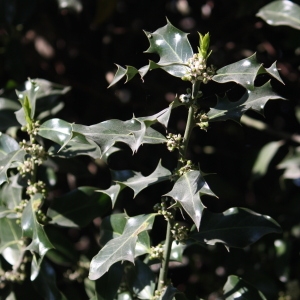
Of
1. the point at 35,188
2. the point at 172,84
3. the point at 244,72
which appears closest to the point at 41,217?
the point at 35,188

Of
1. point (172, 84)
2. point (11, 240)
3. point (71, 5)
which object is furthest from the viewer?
point (172, 84)

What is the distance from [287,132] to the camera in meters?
2.41

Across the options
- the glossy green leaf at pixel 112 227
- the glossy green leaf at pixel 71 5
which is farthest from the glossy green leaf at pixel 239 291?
the glossy green leaf at pixel 71 5

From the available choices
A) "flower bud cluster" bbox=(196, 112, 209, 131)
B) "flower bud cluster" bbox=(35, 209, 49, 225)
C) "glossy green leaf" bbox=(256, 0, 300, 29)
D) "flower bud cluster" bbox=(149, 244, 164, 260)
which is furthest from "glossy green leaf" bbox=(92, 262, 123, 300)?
"glossy green leaf" bbox=(256, 0, 300, 29)

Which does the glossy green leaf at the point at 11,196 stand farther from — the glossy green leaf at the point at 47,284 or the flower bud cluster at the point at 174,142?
the flower bud cluster at the point at 174,142

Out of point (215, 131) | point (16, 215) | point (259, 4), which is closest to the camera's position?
point (16, 215)

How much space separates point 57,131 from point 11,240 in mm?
341

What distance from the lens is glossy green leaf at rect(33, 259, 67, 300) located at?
170cm

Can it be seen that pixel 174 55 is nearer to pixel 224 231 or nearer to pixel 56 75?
pixel 224 231

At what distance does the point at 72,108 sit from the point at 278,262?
37.7 inches

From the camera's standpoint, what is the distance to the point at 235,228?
5.13 ft

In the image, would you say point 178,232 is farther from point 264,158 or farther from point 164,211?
point 264,158

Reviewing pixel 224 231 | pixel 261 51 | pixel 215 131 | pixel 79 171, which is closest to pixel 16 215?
pixel 79 171

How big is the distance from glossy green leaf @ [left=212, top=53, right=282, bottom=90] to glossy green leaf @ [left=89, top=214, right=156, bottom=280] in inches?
13.5
